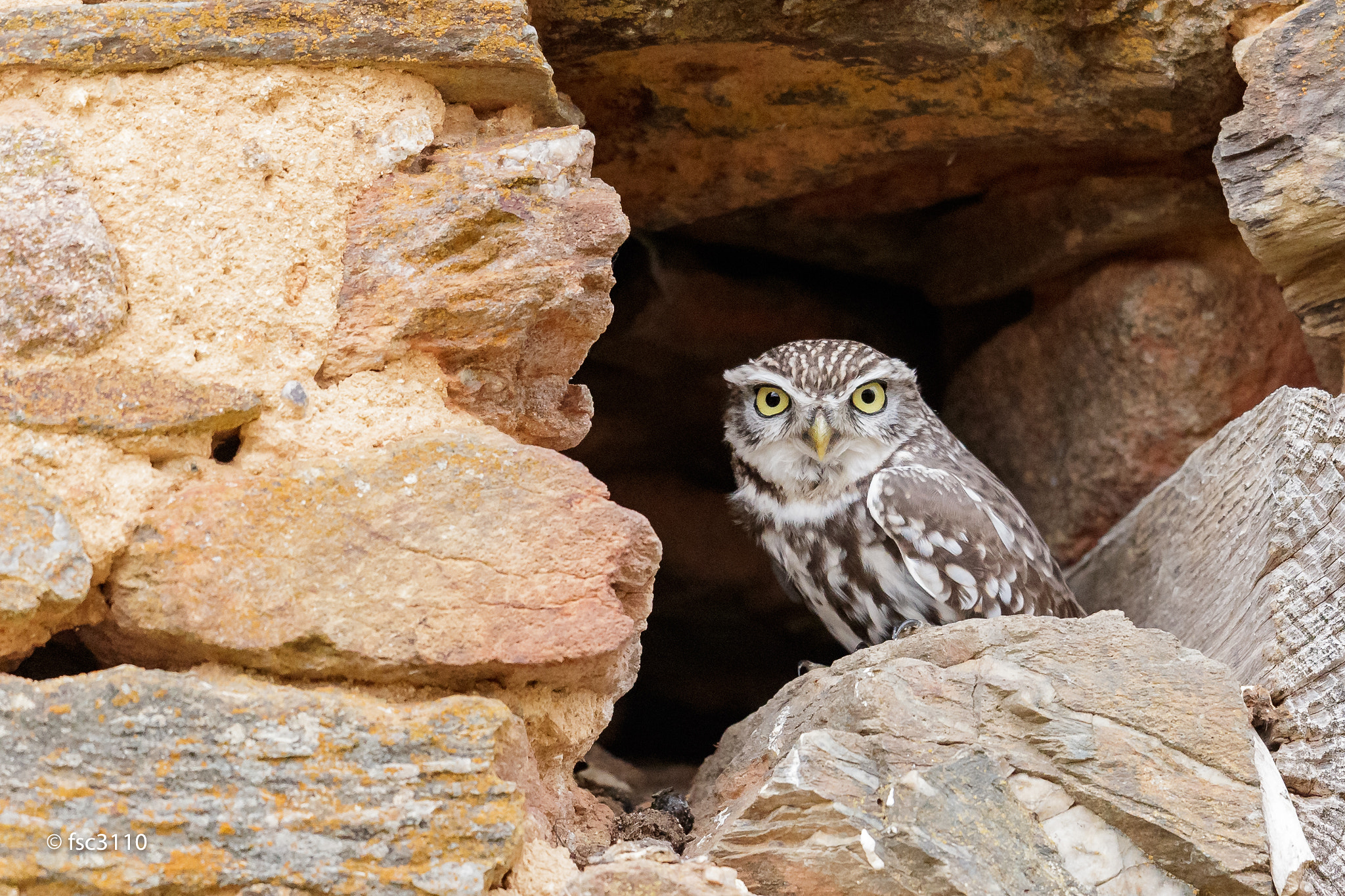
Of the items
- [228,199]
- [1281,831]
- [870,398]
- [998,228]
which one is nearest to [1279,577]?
[1281,831]

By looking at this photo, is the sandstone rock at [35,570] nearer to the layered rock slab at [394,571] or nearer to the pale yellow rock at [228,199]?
the layered rock slab at [394,571]

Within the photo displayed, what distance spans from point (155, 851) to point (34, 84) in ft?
4.13

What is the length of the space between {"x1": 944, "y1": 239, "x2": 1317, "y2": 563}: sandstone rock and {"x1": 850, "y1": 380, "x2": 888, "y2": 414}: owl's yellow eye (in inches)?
30.5

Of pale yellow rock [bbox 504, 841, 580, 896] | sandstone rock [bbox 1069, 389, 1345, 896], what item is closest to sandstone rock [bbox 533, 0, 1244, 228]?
sandstone rock [bbox 1069, 389, 1345, 896]

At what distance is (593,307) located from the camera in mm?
2051

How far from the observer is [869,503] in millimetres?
3105

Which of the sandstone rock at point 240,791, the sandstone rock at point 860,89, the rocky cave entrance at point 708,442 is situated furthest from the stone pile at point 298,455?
the rocky cave entrance at point 708,442

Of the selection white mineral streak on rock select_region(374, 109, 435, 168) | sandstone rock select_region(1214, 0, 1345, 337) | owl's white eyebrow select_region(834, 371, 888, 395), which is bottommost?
owl's white eyebrow select_region(834, 371, 888, 395)

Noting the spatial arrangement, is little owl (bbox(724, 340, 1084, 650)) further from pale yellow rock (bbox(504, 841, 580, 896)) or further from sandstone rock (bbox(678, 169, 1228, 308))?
pale yellow rock (bbox(504, 841, 580, 896))

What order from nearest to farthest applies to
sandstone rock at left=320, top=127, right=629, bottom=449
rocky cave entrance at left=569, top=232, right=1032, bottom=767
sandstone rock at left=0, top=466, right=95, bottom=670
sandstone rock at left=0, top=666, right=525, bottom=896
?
1. sandstone rock at left=0, top=666, right=525, bottom=896
2. sandstone rock at left=0, top=466, right=95, bottom=670
3. sandstone rock at left=320, top=127, right=629, bottom=449
4. rocky cave entrance at left=569, top=232, right=1032, bottom=767

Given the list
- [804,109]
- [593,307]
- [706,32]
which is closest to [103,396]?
[593,307]

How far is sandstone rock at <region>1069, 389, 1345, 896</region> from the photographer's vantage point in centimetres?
201

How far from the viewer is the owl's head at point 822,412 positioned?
3248 millimetres

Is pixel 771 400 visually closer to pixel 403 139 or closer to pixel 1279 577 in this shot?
pixel 1279 577
